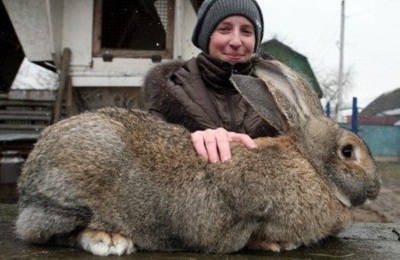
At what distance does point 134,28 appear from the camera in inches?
383

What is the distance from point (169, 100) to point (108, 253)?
1.16 m

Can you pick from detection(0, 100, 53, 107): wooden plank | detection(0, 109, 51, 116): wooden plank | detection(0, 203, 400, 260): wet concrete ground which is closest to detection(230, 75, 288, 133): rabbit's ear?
detection(0, 203, 400, 260): wet concrete ground

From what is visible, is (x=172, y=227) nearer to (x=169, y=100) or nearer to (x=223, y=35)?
(x=169, y=100)

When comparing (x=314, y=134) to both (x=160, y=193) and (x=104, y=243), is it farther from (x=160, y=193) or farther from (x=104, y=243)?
(x=104, y=243)

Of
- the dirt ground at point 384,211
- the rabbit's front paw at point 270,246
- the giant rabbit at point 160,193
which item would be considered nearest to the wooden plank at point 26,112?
the dirt ground at point 384,211

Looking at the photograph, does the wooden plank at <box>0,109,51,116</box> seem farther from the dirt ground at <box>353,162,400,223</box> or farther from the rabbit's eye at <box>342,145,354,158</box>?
the rabbit's eye at <box>342,145,354,158</box>

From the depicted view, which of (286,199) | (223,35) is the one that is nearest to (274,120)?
(286,199)

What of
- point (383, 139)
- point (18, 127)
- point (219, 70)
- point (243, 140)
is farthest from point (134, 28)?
point (383, 139)

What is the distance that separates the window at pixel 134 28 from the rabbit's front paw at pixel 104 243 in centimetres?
643

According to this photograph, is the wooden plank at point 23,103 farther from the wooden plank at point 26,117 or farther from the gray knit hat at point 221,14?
the gray knit hat at point 221,14

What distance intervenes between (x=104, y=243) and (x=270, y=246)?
746mm

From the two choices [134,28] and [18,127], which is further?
[134,28]

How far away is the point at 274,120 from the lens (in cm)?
277

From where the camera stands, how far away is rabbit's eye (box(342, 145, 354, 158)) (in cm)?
274
